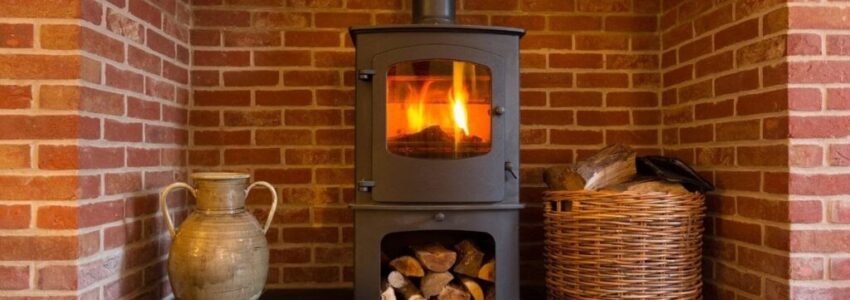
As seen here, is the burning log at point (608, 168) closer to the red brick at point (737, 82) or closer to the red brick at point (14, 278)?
the red brick at point (737, 82)

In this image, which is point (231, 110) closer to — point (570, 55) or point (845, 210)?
point (570, 55)

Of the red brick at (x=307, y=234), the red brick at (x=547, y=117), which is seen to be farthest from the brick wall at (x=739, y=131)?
the red brick at (x=307, y=234)

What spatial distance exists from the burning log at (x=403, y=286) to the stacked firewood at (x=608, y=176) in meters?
0.55

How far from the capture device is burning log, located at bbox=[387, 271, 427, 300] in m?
1.89

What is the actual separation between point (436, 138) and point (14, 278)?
114cm

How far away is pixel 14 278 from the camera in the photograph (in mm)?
1424

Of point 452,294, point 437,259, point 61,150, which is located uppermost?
point 61,150

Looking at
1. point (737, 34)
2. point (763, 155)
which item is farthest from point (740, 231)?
point (737, 34)

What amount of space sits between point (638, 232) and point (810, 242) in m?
0.42

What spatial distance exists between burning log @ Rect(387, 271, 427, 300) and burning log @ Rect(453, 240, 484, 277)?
0.14m

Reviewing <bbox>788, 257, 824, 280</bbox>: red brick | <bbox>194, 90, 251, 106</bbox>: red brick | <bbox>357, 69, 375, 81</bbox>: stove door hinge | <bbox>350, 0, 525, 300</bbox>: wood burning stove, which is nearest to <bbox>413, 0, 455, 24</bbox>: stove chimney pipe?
<bbox>350, 0, 525, 300</bbox>: wood burning stove

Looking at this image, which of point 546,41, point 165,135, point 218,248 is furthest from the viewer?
point 546,41

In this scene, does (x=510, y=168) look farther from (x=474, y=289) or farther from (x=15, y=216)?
(x=15, y=216)

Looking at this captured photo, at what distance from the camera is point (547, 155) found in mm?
2240
